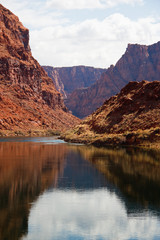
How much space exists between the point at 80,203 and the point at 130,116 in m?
58.8

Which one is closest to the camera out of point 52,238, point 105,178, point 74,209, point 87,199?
point 52,238

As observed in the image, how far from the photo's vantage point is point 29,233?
662 inches

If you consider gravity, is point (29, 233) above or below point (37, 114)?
below

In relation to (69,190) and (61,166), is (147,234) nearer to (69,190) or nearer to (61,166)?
(69,190)

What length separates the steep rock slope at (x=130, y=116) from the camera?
74.6 m

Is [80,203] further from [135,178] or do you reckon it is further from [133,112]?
[133,112]

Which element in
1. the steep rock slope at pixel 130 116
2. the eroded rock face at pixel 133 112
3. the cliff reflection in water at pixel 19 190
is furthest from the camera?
the eroded rock face at pixel 133 112

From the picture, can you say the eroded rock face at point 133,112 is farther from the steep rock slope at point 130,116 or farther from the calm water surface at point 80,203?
the calm water surface at point 80,203

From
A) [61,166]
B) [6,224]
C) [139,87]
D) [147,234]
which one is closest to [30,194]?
[6,224]

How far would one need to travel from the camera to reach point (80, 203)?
75.3 feet

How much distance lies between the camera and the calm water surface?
673 inches

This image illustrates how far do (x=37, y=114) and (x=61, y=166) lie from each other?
482 ft

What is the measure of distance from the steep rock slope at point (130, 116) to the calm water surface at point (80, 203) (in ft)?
113

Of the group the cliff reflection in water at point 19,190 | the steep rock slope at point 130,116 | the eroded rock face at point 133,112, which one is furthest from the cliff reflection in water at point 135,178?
the eroded rock face at point 133,112
